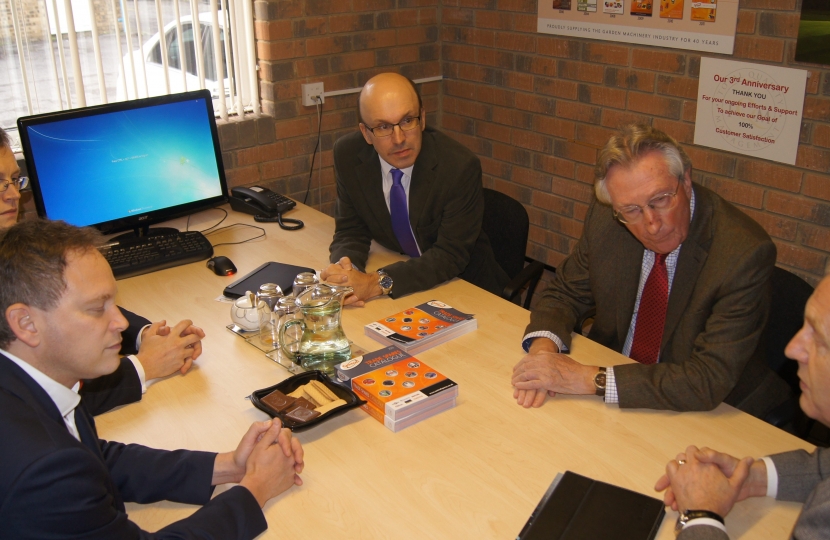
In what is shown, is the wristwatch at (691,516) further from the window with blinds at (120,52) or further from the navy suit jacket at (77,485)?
the window with blinds at (120,52)

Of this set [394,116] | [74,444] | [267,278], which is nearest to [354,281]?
[267,278]

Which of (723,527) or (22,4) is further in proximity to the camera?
(22,4)

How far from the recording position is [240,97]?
3.49 metres

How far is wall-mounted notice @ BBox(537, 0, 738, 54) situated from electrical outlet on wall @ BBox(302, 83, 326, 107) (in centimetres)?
107

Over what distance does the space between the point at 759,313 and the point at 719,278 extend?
0.44ft

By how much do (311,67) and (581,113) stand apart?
4.19 ft

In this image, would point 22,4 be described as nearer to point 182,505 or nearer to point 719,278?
point 182,505

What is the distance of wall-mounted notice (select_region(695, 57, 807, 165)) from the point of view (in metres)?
2.75

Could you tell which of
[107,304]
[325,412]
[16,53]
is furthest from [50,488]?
[16,53]

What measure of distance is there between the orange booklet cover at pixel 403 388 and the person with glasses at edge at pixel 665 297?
0.21 m

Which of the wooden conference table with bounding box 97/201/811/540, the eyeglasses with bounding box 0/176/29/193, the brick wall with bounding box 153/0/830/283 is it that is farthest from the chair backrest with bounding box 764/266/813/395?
the eyeglasses with bounding box 0/176/29/193

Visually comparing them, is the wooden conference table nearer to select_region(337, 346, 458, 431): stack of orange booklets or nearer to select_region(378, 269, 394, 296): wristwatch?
select_region(337, 346, 458, 431): stack of orange booklets

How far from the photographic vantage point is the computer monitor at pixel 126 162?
2.60 metres

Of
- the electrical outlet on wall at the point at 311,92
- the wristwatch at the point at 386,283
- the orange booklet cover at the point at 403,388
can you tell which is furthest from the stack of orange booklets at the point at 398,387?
the electrical outlet on wall at the point at 311,92
